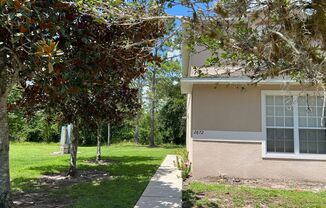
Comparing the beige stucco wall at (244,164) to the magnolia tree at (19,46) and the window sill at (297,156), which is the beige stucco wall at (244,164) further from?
the magnolia tree at (19,46)

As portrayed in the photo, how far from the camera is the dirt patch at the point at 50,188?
727 cm

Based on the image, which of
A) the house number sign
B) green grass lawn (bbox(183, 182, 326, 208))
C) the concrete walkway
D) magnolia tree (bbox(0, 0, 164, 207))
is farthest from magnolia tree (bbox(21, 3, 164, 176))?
the house number sign

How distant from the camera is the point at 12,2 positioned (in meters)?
4.74

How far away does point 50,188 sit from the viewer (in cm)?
920

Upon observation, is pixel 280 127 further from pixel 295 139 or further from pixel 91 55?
pixel 91 55

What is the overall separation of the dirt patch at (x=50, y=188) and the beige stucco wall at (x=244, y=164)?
3.31 metres

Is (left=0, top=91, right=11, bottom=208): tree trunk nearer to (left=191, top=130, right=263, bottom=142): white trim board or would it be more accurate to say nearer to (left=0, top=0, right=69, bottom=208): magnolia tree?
(left=0, top=0, right=69, bottom=208): magnolia tree

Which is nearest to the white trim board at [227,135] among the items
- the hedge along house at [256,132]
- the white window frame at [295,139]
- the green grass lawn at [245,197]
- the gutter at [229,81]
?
the hedge along house at [256,132]

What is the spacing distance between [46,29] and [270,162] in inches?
323

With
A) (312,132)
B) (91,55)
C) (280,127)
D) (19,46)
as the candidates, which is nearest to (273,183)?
(280,127)

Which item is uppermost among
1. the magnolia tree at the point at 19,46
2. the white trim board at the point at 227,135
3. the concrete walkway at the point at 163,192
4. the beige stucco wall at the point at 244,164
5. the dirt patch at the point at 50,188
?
the magnolia tree at the point at 19,46

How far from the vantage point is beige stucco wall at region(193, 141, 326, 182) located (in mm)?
10695

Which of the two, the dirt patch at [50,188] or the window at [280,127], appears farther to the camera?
the window at [280,127]

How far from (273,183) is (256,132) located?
169 centimetres
